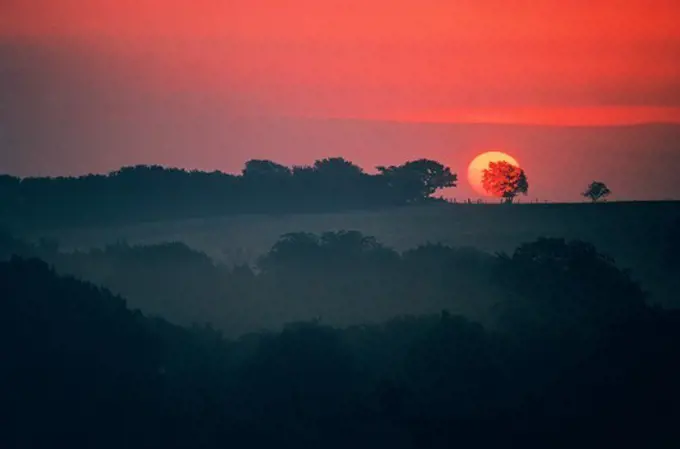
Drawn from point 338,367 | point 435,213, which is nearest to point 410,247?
point 435,213

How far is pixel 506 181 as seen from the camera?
349 feet

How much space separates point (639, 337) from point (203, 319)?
1920 centimetres

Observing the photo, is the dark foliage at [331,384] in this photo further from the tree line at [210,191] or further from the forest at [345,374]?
the tree line at [210,191]

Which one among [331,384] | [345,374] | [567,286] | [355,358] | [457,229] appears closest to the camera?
[331,384]

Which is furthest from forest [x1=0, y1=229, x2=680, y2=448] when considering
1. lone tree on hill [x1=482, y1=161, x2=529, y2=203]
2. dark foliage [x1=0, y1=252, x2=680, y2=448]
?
lone tree on hill [x1=482, y1=161, x2=529, y2=203]

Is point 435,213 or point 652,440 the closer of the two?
point 652,440

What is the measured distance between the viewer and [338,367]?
56.2m

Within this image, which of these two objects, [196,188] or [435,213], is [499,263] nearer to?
[435,213]

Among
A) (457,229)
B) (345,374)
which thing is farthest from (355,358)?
(457,229)

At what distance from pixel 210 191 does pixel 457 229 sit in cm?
2285

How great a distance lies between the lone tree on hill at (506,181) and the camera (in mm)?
105894

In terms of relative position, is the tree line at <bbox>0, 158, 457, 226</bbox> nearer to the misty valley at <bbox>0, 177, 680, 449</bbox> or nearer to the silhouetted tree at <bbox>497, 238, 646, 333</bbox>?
the misty valley at <bbox>0, 177, 680, 449</bbox>

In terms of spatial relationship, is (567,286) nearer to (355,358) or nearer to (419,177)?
(355,358)

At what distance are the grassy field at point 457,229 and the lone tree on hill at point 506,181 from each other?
534 cm
